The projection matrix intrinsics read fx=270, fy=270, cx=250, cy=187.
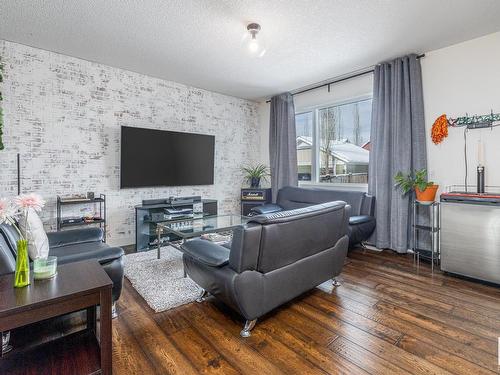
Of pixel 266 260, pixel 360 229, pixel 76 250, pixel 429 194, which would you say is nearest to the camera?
pixel 266 260

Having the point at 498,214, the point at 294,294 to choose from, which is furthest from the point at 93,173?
the point at 498,214

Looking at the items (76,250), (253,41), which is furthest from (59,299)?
(253,41)

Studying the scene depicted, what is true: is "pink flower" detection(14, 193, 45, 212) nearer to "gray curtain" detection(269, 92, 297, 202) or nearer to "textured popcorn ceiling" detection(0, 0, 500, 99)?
"textured popcorn ceiling" detection(0, 0, 500, 99)

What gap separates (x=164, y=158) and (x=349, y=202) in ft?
9.70

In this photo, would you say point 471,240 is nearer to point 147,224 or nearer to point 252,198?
point 252,198

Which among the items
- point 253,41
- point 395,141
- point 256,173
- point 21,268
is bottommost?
point 21,268

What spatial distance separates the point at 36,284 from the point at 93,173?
280 cm

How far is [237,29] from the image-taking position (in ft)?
9.34

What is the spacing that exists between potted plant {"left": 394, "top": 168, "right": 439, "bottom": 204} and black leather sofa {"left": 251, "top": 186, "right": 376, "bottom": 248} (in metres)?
0.53

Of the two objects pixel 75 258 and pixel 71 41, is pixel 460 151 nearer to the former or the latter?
pixel 75 258

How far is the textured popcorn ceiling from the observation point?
246 centimetres

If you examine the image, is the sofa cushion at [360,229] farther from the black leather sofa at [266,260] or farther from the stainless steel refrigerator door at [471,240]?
the black leather sofa at [266,260]

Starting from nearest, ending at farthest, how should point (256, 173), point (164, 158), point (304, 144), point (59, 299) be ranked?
point (59, 299) < point (164, 158) < point (304, 144) < point (256, 173)

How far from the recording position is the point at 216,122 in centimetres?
515
